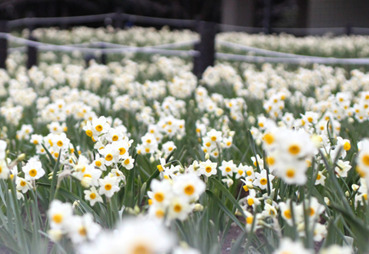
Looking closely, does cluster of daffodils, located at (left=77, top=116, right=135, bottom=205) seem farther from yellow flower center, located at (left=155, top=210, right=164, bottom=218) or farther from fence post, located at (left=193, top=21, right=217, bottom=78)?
fence post, located at (left=193, top=21, right=217, bottom=78)

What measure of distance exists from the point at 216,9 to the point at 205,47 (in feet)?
56.6

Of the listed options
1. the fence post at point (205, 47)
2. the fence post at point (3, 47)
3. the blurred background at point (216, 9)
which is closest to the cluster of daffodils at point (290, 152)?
the fence post at point (205, 47)

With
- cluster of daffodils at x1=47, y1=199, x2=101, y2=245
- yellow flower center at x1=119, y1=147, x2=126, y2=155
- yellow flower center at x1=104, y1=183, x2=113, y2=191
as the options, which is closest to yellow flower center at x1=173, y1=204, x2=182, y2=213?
cluster of daffodils at x1=47, y1=199, x2=101, y2=245

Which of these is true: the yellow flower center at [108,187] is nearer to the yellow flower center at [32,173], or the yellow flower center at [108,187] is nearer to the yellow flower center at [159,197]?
the yellow flower center at [32,173]

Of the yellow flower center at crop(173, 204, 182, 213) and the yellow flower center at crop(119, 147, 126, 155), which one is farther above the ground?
the yellow flower center at crop(173, 204, 182, 213)

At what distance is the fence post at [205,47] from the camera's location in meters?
6.21

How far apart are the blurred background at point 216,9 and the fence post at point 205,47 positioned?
490 inches

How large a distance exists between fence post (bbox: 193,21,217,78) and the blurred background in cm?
1245

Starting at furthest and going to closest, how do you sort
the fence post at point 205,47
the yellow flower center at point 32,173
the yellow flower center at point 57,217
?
the fence post at point 205,47 → the yellow flower center at point 32,173 → the yellow flower center at point 57,217

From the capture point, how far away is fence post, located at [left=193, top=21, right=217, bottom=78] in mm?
6207

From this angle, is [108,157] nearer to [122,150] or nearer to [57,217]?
[122,150]

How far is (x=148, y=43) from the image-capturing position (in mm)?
11977

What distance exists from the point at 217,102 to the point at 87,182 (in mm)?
2811

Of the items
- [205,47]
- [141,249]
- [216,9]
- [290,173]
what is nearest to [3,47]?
[205,47]
